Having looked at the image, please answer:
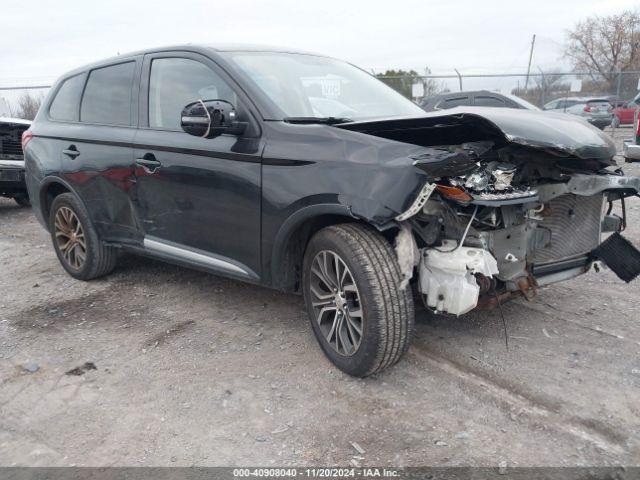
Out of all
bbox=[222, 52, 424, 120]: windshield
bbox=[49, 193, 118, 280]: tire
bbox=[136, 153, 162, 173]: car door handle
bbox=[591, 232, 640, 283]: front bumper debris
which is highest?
bbox=[222, 52, 424, 120]: windshield

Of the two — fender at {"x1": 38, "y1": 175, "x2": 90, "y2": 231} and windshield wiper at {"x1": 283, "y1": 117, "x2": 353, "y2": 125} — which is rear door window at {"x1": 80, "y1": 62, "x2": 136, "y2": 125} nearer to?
fender at {"x1": 38, "y1": 175, "x2": 90, "y2": 231}

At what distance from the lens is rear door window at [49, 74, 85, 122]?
4824mm

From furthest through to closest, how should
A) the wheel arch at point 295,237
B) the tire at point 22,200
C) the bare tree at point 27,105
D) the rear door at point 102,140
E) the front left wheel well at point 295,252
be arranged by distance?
the bare tree at point 27,105 → the tire at point 22,200 → the rear door at point 102,140 → the front left wheel well at point 295,252 → the wheel arch at point 295,237

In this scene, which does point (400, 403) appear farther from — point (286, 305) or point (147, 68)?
point (147, 68)

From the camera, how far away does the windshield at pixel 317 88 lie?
3.52m

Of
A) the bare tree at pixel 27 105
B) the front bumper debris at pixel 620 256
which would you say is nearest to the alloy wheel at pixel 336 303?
the front bumper debris at pixel 620 256

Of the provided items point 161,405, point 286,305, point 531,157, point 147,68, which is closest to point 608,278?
point 531,157

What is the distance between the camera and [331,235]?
9.93 feet

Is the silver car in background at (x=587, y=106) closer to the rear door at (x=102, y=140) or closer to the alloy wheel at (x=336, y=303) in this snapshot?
the rear door at (x=102, y=140)

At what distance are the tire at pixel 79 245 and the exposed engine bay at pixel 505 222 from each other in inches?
115

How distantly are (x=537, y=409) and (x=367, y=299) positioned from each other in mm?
1009

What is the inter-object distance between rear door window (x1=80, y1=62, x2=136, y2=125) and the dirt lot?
147 centimetres

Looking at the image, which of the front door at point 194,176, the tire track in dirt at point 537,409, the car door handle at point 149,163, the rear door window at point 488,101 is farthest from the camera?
the rear door window at point 488,101

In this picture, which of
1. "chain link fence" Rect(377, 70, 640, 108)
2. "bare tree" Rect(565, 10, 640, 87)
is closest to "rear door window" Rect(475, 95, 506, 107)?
"chain link fence" Rect(377, 70, 640, 108)
